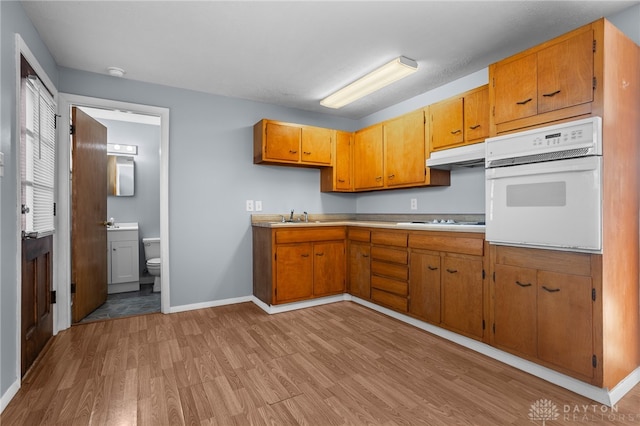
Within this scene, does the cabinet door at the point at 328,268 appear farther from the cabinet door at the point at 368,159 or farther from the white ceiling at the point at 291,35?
the white ceiling at the point at 291,35

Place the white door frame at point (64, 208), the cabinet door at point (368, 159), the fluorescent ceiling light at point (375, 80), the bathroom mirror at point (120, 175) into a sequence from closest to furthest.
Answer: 1. the fluorescent ceiling light at point (375, 80)
2. the white door frame at point (64, 208)
3. the cabinet door at point (368, 159)
4. the bathroom mirror at point (120, 175)

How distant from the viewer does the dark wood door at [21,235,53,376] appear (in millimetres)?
2117

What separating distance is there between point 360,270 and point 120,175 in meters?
3.77

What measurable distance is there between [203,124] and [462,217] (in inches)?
119

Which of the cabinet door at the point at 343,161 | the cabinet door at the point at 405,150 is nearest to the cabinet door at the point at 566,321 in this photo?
the cabinet door at the point at 405,150

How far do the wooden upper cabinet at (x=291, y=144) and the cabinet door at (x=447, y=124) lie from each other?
1.38 m

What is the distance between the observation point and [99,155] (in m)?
3.64

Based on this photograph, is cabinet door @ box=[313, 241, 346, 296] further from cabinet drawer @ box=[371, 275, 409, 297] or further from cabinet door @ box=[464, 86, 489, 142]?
cabinet door @ box=[464, 86, 489, 142]

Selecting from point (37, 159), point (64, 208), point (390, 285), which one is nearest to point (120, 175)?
point (64, 208)

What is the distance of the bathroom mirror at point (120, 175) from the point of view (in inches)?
182

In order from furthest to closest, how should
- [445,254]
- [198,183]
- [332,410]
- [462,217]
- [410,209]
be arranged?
[410,209] → [198,183] → [462,217] → [445,254] → [332,410]

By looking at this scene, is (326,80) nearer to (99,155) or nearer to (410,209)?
(410,209)

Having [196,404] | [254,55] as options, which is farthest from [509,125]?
[196,404]

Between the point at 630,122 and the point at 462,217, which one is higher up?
the point at 630,122
